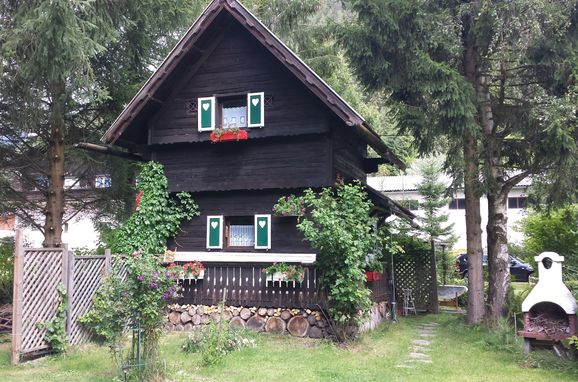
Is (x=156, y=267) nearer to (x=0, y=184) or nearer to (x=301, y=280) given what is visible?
(x=301, y=280)

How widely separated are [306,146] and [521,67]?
5.23 metres

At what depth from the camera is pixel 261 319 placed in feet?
36.5

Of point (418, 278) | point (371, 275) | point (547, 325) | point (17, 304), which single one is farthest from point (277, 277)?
point (418, 278)

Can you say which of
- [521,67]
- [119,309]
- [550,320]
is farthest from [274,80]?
[550,320]

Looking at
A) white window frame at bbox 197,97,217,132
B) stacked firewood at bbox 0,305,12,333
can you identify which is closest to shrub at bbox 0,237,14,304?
stacked firewood at bbox 0,305,12,333

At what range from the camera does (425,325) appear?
13.0 m

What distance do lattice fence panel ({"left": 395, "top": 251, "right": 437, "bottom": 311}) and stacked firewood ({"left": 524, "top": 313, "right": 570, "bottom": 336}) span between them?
613cm

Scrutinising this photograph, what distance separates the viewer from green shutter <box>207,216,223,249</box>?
12.1 meters

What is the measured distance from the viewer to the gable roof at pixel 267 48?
34.3 ft

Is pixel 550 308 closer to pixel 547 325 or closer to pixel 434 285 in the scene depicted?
pixel 547 325

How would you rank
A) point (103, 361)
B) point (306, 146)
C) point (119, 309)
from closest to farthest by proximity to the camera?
point (119, 309)
point (103, 361)
point (306, 146)

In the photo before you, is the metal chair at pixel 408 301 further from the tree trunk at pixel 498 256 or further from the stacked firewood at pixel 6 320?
the stacked firewood at pixel 6 320

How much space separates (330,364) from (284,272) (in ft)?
8.88

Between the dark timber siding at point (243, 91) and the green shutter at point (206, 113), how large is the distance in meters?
0.19
